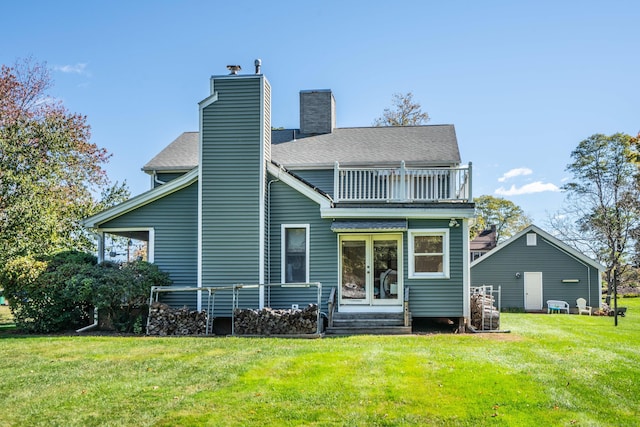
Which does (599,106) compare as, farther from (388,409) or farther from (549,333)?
(388,409)

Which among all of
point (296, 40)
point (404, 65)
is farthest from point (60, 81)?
point (404, 65)

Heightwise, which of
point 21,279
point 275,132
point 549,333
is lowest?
point 549,333

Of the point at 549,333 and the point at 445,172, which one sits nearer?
the point at 549,333

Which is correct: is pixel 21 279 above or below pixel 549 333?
above

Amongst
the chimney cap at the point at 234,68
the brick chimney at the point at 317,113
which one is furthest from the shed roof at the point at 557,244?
the chimney cap at the point at 234,68

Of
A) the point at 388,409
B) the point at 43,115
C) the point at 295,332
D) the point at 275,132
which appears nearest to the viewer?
the point at 388,409

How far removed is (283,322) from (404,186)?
448 cm

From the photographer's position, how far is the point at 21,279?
511 inches

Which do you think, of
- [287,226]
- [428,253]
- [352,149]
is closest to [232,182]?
[287,226]

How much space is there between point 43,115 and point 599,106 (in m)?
23.2

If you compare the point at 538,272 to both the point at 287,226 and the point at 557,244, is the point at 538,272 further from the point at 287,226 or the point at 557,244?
the point at 287,226

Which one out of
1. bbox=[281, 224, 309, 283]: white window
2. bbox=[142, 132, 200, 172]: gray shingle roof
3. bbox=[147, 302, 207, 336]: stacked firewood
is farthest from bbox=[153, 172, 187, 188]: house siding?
bbox=[147, 302, 207, 336]: stacked firewood

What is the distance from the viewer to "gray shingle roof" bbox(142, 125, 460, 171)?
16969mm

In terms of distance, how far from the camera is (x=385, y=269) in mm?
14180
